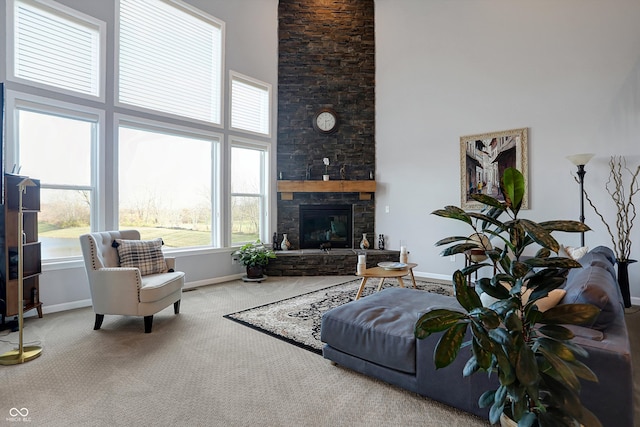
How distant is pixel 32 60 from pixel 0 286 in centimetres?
235

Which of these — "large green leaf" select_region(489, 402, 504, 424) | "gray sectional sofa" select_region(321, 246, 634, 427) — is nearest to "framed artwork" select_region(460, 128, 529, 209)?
"gray sectional sofa" select_region(321, 246, 634, 427)

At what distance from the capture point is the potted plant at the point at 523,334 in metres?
1.10

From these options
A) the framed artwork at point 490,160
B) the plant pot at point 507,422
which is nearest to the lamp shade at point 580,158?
the framed artwork at point 490,160

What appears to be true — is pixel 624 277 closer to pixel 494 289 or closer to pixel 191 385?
pixel 494 289

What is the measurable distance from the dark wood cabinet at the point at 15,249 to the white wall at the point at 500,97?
488 centimetres

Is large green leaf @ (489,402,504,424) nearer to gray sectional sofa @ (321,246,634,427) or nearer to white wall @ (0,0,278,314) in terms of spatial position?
gray sectional sofa @ (321,246,634,427)

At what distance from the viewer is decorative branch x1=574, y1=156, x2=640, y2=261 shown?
13.3ft

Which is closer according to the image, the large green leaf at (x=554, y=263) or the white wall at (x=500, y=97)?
the large green leaf at (x=554, y=263)

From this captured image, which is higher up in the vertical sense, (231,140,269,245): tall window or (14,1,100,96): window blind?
(14,1,100,96): window blind

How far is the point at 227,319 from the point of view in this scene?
3410 millimetres

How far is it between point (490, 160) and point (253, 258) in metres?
3.91

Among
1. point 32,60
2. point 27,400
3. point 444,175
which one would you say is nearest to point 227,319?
point 27,400

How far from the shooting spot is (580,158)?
4.09 meters

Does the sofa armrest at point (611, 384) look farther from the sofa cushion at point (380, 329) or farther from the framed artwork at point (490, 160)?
the framed artwork at point (490, 160)
